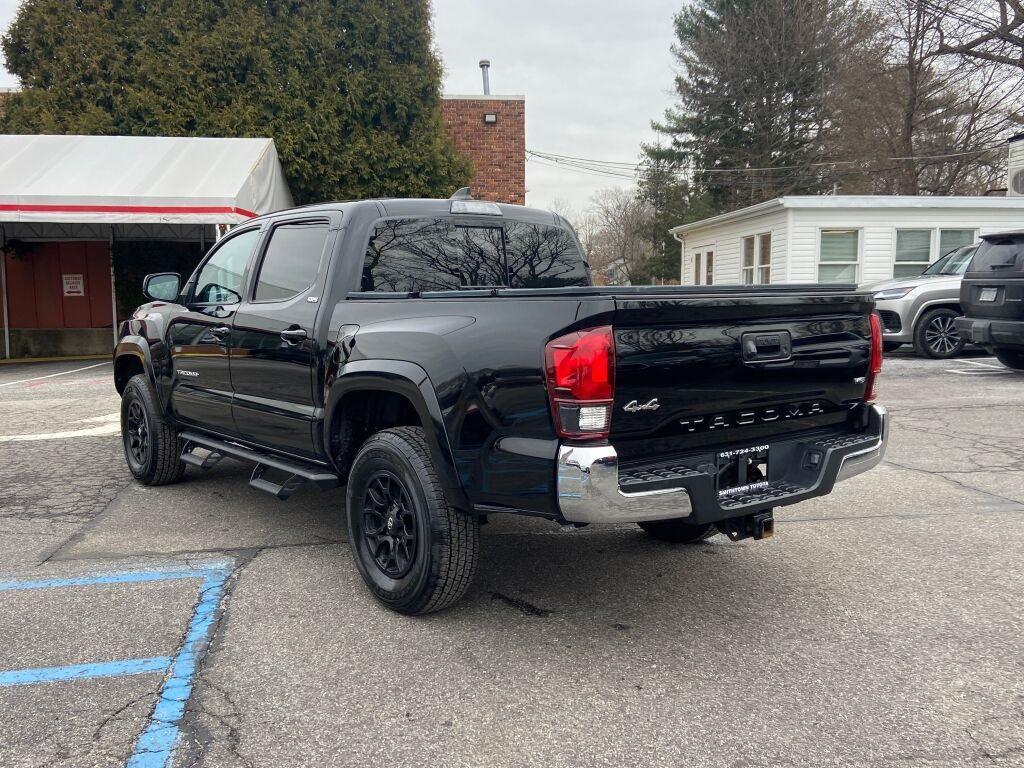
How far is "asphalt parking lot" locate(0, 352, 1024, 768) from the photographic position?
102 inches

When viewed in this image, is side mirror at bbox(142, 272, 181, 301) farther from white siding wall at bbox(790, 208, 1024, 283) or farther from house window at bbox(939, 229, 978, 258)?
house window at bbox(939, 229, 978, 258)

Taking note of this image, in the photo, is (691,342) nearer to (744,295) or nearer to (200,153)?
(744,295)

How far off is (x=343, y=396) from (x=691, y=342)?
1640 millimetres

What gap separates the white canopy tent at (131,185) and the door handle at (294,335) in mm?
10354

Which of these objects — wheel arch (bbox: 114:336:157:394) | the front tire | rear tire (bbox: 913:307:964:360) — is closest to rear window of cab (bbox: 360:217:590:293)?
the front tire

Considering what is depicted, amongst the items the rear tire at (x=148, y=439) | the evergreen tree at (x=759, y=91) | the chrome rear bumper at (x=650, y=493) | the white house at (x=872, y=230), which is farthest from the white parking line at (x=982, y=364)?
the evergreen tree at (x=759, y=91)

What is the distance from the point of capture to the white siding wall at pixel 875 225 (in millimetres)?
17594

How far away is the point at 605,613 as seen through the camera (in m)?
3.60

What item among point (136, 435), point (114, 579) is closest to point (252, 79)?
point (136, 435)

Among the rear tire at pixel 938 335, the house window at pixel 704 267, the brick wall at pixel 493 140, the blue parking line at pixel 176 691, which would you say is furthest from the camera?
the house window at pixel 704 267

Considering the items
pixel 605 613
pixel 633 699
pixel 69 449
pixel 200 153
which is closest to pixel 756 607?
pixel 605 613

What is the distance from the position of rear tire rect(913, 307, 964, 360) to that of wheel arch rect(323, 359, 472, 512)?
1124 cm

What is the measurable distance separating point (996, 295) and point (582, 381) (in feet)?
29.8

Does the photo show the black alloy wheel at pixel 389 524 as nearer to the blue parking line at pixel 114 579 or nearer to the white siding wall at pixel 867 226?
the blue parking line at pixel 114 579
